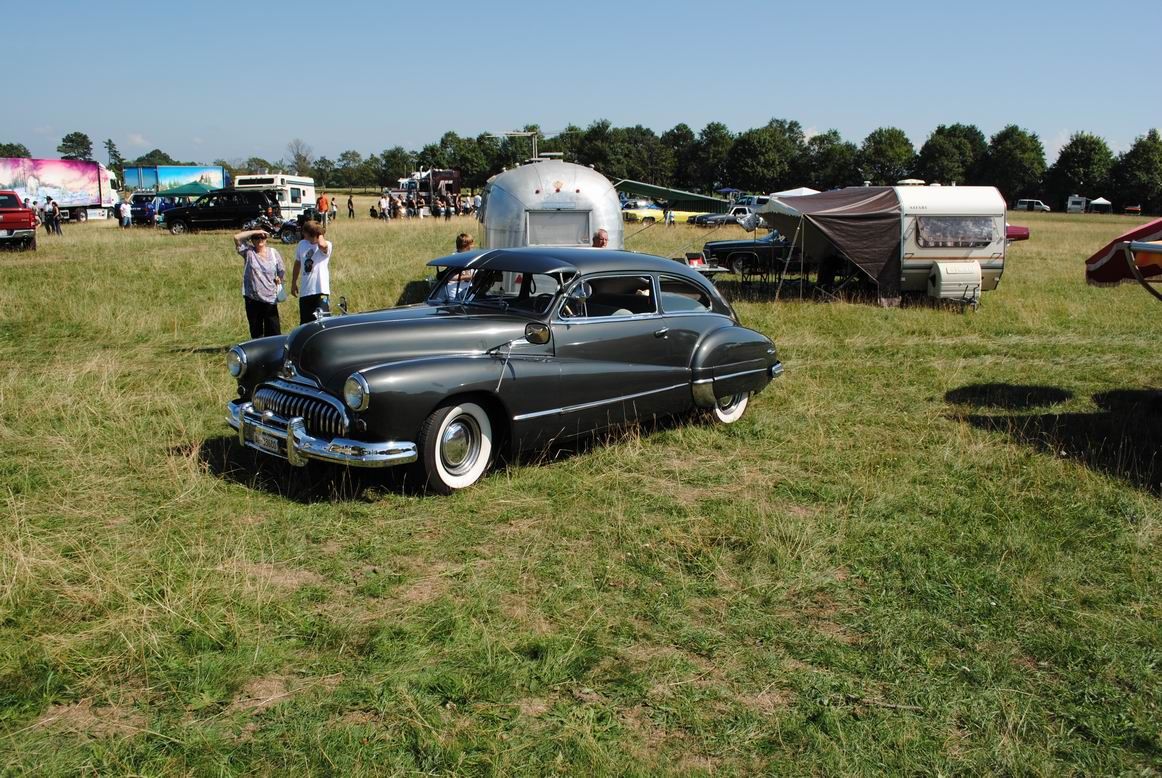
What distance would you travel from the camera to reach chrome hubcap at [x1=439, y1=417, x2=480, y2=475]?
5703 mm

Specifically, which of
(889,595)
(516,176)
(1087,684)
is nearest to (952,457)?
(889,595)

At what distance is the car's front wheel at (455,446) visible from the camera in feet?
18.1

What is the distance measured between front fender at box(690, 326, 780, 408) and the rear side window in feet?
1.03

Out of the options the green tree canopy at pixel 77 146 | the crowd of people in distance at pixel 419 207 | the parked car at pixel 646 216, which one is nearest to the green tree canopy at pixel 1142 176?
the parked car at pixel 646 216

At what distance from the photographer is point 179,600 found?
13.2ft

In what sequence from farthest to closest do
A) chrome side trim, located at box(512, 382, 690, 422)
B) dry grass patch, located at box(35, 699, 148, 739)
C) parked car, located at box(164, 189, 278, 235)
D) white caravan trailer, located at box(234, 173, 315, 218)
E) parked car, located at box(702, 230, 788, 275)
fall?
white caravan trailer, located at box(234, 173, 315, 218) < parked car, located at box(164, 189, 278, 235) < parked car, located at box(702, 230, 788, 275) < chrome side trim, located at box(512, 382, 690, 422) < dry grass patch, located at box(35, 699, 148, 739)

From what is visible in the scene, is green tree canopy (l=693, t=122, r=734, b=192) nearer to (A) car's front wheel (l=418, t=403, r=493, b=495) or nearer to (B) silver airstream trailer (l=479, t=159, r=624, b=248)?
(B) silver airstream trailer (l=479, t=159, r=624, b=248)

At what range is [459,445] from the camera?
5.80 metres

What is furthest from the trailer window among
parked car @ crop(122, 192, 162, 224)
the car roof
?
parked car @ crop(122, 192, 162, 224)

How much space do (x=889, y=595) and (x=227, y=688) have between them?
3.23m

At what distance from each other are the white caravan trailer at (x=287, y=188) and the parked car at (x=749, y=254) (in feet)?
78.0

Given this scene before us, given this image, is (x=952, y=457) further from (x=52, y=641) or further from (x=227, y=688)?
(x=52, y=641)

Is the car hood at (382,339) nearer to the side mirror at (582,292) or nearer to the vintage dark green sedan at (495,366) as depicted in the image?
the vintage dark green sedan at (495,366)

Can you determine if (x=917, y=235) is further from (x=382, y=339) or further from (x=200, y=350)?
(x=382, y=339)
